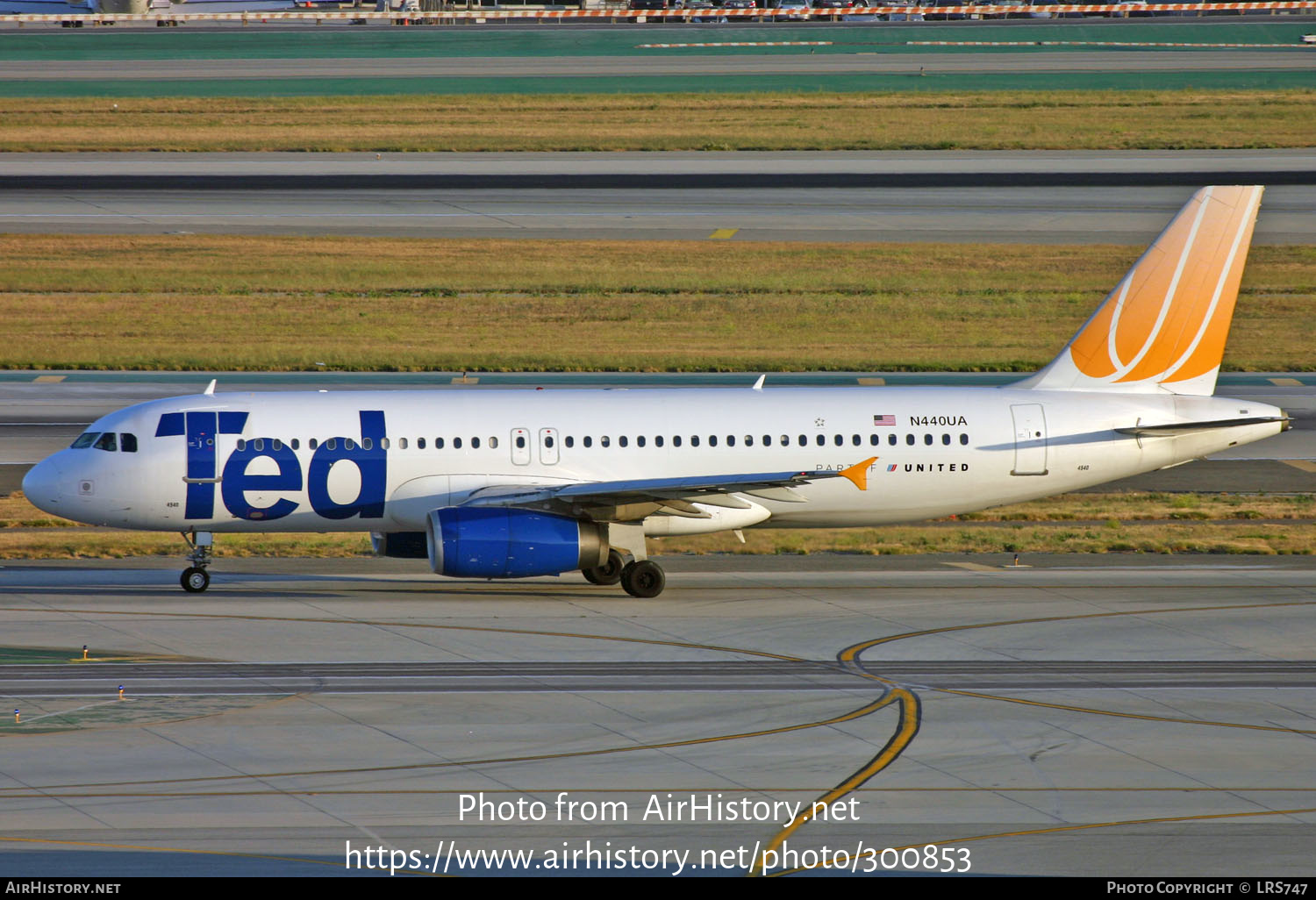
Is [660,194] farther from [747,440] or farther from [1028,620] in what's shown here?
[1028,620]

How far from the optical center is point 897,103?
87.7m

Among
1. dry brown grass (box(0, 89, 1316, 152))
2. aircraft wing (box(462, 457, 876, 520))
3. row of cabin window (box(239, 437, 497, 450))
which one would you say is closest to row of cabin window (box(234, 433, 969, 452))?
row of cabin window (box(239, 437, 497, 450))

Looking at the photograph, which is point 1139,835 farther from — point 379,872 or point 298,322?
point 298,322

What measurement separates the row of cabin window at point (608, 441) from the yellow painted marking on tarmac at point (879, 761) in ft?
27.6

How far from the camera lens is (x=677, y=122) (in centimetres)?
8531

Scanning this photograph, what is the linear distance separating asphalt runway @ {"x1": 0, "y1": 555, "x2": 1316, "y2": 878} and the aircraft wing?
70.4 inches

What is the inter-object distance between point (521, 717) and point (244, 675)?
4893 millimetres

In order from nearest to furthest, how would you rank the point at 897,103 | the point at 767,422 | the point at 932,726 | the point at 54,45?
the point at 932,726, the point at 767,422, the point at 897,103, the point at 54,45

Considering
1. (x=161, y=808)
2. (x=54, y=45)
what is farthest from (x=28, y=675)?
(x=54, y=45)

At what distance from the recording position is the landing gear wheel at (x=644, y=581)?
1160 inches

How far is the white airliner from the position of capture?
29172 millimetres

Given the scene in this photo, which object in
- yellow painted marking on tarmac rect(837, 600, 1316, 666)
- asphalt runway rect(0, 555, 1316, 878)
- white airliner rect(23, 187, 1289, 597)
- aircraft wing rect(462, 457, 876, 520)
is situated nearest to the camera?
asphalt runway rect(0, 555, 1316, 878)

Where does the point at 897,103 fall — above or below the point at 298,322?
above

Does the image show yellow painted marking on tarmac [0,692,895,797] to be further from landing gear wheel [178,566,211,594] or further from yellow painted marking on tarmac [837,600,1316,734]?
landing gear wheel [178,566,211,594]
